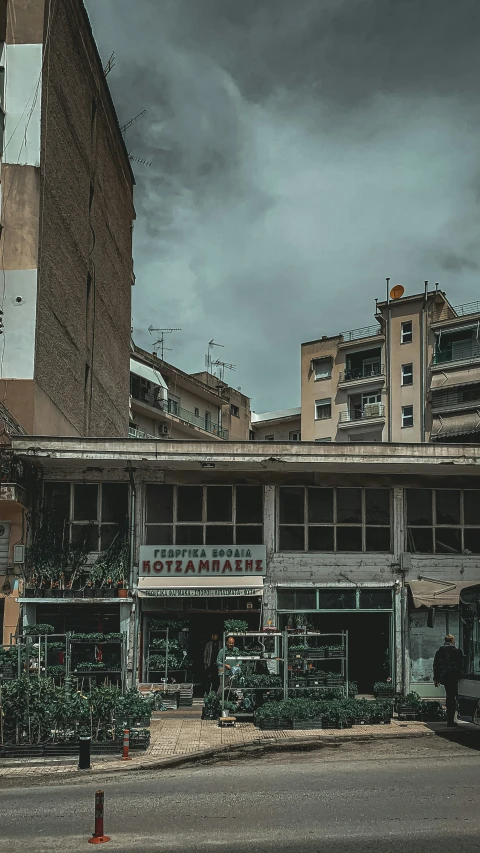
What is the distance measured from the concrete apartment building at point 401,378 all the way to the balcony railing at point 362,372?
7 cm

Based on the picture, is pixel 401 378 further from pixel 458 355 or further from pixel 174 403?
Result: pixel 174 403

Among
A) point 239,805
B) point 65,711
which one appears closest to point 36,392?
point 65,711

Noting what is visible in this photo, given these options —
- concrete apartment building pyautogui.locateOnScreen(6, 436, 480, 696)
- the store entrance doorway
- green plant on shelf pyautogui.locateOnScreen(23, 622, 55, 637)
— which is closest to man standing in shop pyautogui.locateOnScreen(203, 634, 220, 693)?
concrete apartment building pyautogui.locateOnScreen(6, 436, 480, 696)

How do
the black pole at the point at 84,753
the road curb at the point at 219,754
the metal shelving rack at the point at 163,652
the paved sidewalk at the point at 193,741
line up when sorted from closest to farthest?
the black pole at the point at 84,753 < the road curb at the point at 219,754 < the paved sidewalk at the point at 193,741 < the metal shelving rack at the point at 163,652

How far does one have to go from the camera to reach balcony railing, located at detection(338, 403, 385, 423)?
214ft

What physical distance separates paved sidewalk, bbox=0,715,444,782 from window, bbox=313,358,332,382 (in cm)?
4957

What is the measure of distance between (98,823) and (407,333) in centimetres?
5783

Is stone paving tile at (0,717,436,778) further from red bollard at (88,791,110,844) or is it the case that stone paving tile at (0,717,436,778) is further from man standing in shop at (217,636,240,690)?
red bollard at (88,791,110,844)

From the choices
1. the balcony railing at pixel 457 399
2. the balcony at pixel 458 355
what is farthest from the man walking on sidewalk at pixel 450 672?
the balcony at pixel 458 355

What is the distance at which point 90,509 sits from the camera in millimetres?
23906

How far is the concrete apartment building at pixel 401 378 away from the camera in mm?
60656

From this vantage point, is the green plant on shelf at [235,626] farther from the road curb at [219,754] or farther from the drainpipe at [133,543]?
the road curb at [219,754]

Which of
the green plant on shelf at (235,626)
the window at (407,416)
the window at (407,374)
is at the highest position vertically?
the window at (407,374)

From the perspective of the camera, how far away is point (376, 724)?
19266mm
